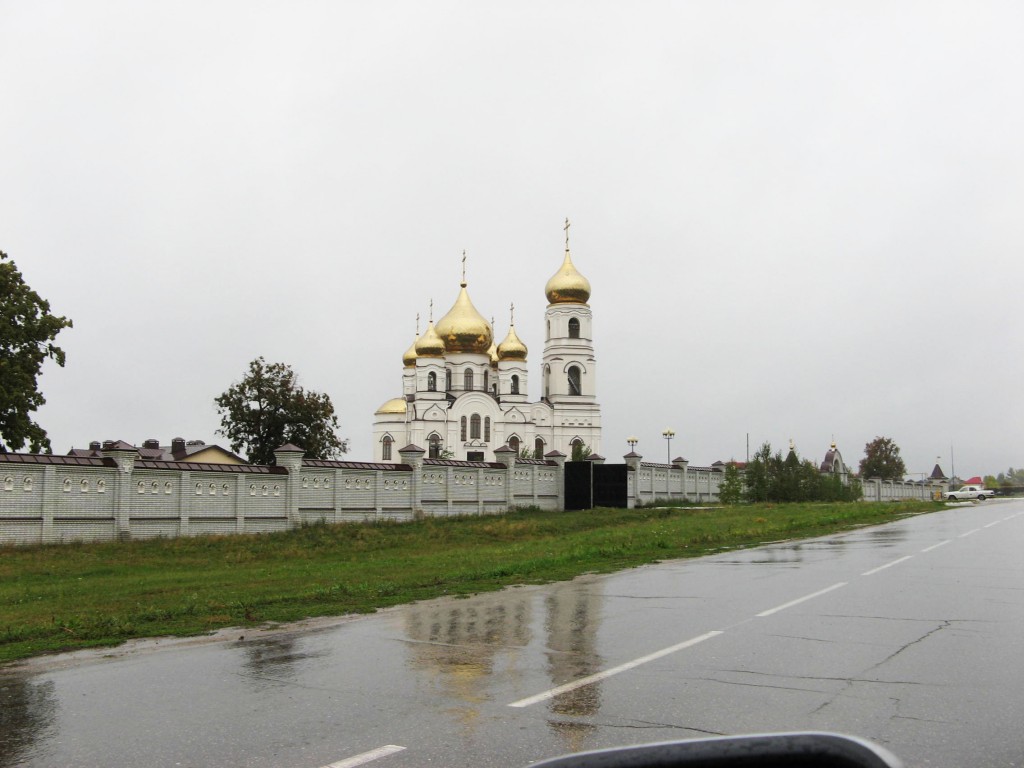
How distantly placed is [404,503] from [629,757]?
32.9 metres

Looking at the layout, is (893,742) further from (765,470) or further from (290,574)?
(765,470)

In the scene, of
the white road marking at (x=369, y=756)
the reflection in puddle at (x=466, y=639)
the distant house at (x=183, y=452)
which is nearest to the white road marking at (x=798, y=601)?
the reflection in puddle at (x=466, y=639)

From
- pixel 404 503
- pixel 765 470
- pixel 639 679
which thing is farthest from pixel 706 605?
pixel 765 470

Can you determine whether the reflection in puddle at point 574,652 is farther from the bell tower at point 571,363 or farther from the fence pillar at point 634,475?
the bell tower at point 571,363

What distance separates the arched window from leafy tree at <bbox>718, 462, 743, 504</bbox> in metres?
28.3

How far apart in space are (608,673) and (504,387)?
73.4 meters

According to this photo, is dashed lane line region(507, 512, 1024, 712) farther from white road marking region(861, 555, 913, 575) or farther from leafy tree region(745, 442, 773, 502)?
leafy tree region(745, 442, 773, 502)

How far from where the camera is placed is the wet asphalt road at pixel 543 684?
19.1 feet

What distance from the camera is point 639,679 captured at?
7.55m

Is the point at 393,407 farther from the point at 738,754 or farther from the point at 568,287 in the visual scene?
the point at 738,754

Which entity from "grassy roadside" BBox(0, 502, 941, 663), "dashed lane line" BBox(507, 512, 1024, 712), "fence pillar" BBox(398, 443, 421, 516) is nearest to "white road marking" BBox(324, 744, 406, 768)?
"dashed lane line" BBox(507, 512, 1024, 712)

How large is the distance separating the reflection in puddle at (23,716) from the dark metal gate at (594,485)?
34195 millimetres

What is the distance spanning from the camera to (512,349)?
A: 8244 centimetres

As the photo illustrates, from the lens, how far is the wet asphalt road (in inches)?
229
